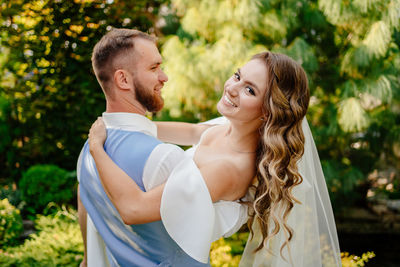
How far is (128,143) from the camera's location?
145 cm

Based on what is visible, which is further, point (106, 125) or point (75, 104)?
point (75, 104)

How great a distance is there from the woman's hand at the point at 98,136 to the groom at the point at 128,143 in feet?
0.07

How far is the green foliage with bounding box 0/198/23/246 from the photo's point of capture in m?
4.36

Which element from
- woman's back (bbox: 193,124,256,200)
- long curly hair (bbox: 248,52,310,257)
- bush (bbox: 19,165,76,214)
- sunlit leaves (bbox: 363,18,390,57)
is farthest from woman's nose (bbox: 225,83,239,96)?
bush (bbox: 19,165,76,214)

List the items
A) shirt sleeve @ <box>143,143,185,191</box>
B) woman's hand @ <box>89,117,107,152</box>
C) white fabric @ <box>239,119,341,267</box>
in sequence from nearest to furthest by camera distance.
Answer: shirt sleeve @ <box>143,143,185,191</box> → woman's hand @ <box>89,117,107,152</box> → white fabric @ <box>239,119,341,267</box>

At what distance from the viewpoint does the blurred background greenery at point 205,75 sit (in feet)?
14.3

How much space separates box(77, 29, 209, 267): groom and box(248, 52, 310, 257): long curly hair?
451mm

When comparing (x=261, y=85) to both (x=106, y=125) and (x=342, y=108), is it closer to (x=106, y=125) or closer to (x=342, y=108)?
(x=106, y=125)

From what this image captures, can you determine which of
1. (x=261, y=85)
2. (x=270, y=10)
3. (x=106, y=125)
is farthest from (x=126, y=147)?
(x=270, y=10)

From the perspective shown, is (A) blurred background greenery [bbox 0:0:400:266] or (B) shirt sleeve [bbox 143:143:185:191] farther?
(A) blurred background greenery [bbox 0:0:400:266]

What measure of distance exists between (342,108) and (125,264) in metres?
3.73

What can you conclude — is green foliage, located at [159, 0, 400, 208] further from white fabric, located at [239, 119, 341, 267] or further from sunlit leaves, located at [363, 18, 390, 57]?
white fabric, located at [239, 119, 341, 267]

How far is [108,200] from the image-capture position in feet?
4.96

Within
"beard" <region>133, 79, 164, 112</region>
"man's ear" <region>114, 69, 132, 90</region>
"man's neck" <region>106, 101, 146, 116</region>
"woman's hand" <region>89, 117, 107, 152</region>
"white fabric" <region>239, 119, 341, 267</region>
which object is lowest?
"white fabric" <region>239, 119, 341, 267</region>
